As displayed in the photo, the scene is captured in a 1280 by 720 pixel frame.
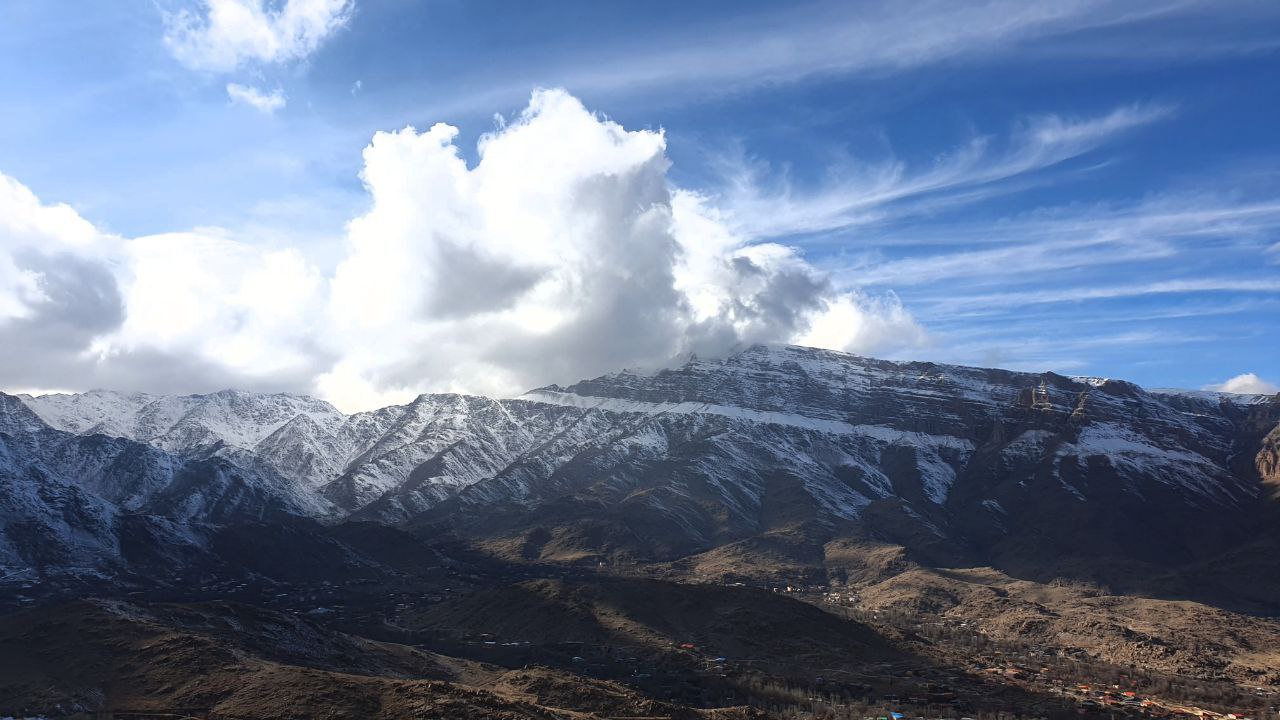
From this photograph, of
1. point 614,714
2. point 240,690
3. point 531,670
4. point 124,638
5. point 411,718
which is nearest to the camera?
point 411,718

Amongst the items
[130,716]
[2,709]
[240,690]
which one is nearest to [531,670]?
[240,690]

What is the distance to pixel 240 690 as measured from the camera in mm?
160625

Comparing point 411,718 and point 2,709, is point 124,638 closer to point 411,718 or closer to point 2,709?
point 2,709

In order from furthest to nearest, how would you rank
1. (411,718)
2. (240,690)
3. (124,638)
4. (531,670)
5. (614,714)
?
(531,670) → (124,638) → (614,714) → (240,690) → (411,718)

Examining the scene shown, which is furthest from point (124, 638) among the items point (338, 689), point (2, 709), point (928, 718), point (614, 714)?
point (928, 718)

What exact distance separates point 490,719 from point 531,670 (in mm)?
49862

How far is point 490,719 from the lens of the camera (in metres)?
150

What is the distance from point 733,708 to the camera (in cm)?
18012

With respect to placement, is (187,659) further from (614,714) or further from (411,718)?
(614,714)

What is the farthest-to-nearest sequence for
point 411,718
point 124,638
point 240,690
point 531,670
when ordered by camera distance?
1. point 531,670
2. point 124,638
3. point 240,690
4. point 411,718

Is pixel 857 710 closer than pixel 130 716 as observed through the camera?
No

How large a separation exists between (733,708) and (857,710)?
32.1 m

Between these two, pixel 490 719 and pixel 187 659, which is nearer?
pixel 490 719

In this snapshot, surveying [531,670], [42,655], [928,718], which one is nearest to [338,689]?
[531,670]
